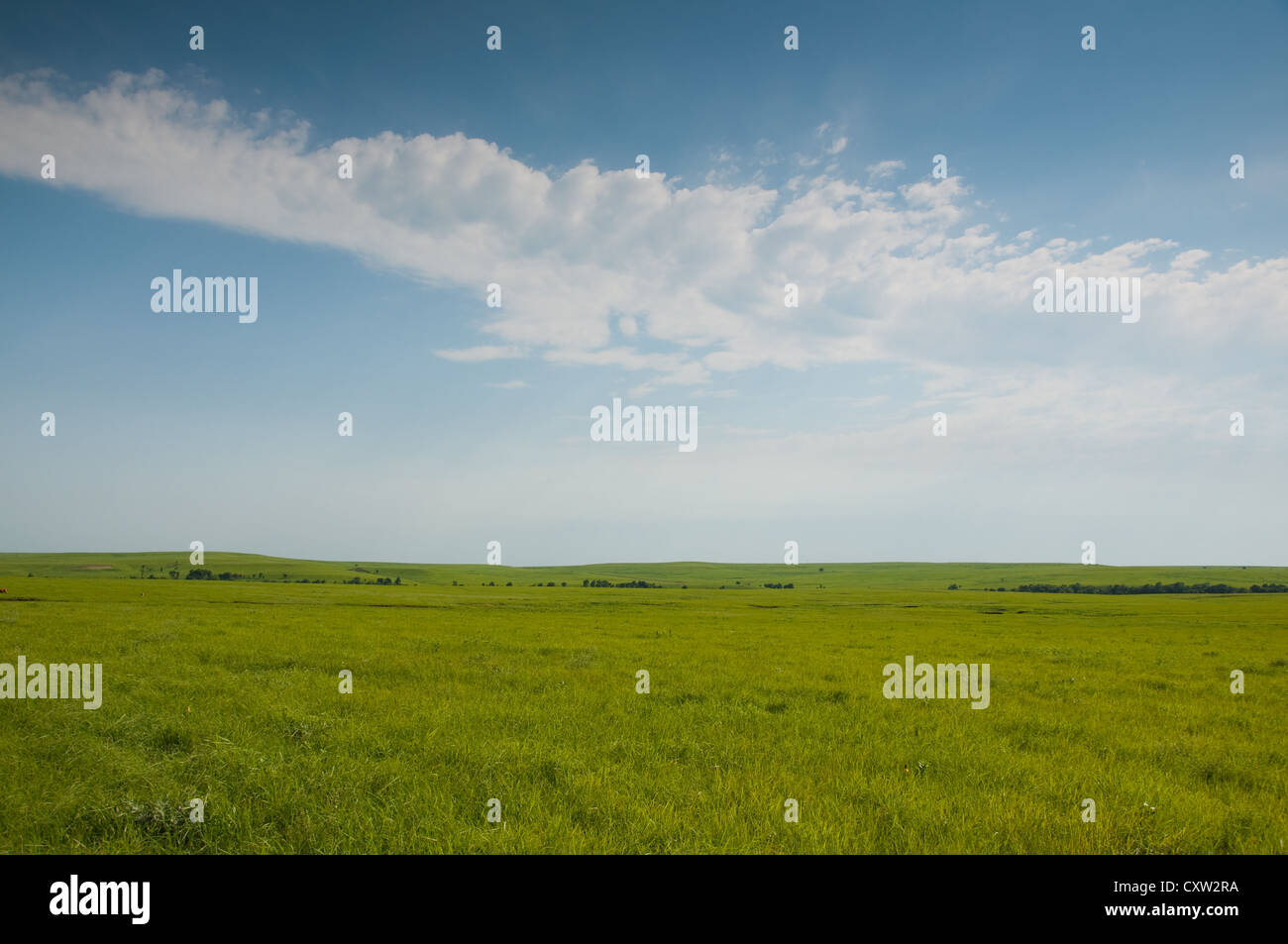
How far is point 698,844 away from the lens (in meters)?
6.14

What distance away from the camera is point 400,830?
6.46 metres

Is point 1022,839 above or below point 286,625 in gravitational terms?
above

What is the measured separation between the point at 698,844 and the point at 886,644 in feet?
73.8
